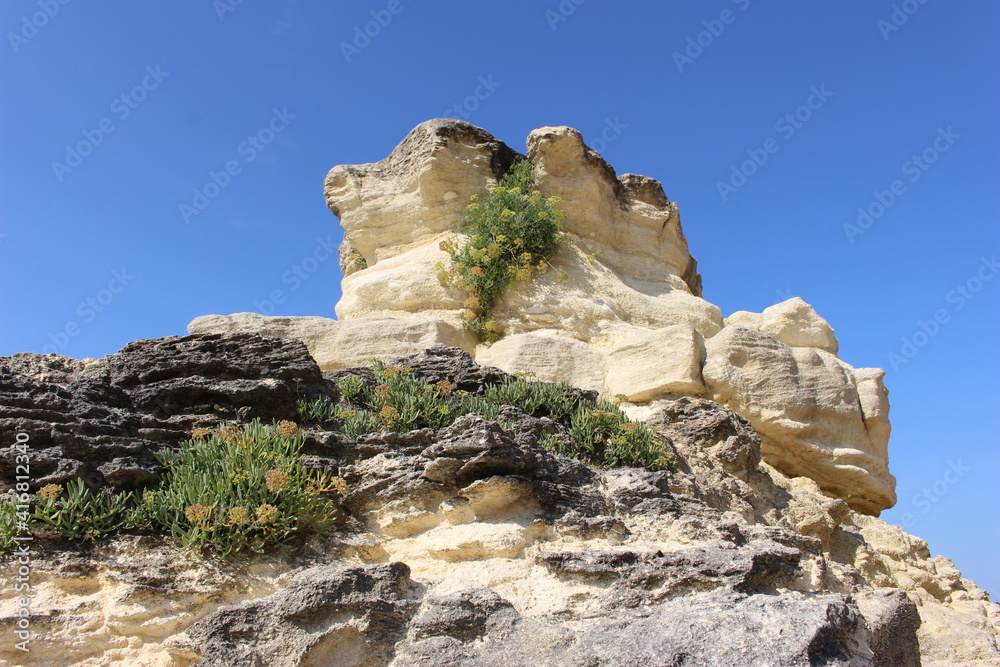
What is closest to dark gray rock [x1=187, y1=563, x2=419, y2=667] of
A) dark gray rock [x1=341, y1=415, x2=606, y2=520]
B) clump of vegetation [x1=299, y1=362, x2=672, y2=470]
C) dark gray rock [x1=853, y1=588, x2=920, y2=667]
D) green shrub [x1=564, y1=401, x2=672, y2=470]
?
dark gray rock [x1=341, y1=415, x2=606, y2=520]

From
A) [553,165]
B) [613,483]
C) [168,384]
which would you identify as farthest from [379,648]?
[553,165]

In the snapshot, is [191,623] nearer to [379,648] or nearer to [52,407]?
[379,648]

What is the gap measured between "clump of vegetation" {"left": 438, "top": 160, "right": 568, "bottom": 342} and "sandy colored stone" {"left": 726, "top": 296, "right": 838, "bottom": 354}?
357 cm

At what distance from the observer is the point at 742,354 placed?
35.3 ft

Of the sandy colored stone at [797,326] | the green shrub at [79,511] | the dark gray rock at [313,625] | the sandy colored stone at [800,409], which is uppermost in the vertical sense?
the sandy colored stone at [797,326]

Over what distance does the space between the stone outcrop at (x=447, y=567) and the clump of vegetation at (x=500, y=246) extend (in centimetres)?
407

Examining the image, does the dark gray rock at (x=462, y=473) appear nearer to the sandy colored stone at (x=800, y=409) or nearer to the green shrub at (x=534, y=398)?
the green shrub at (x=534, y=398)

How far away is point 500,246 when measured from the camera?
12641 millimetres

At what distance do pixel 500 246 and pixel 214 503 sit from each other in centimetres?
806

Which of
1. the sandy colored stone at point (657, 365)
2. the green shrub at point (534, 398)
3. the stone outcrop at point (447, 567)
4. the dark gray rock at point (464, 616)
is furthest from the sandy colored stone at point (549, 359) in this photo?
the dark gray rock at point (464, 616)

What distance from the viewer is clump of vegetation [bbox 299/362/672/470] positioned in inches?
286

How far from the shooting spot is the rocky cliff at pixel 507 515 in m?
4.43

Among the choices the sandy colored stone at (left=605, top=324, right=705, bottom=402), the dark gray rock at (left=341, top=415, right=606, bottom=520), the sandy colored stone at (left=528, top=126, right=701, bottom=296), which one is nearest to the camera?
the dark gray rock at (left=341, top=415, right=606, bottom=520)

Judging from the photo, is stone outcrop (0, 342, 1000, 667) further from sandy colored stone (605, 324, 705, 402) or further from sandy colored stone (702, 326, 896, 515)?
sandy colored stone (702, 326, 896, 515)
